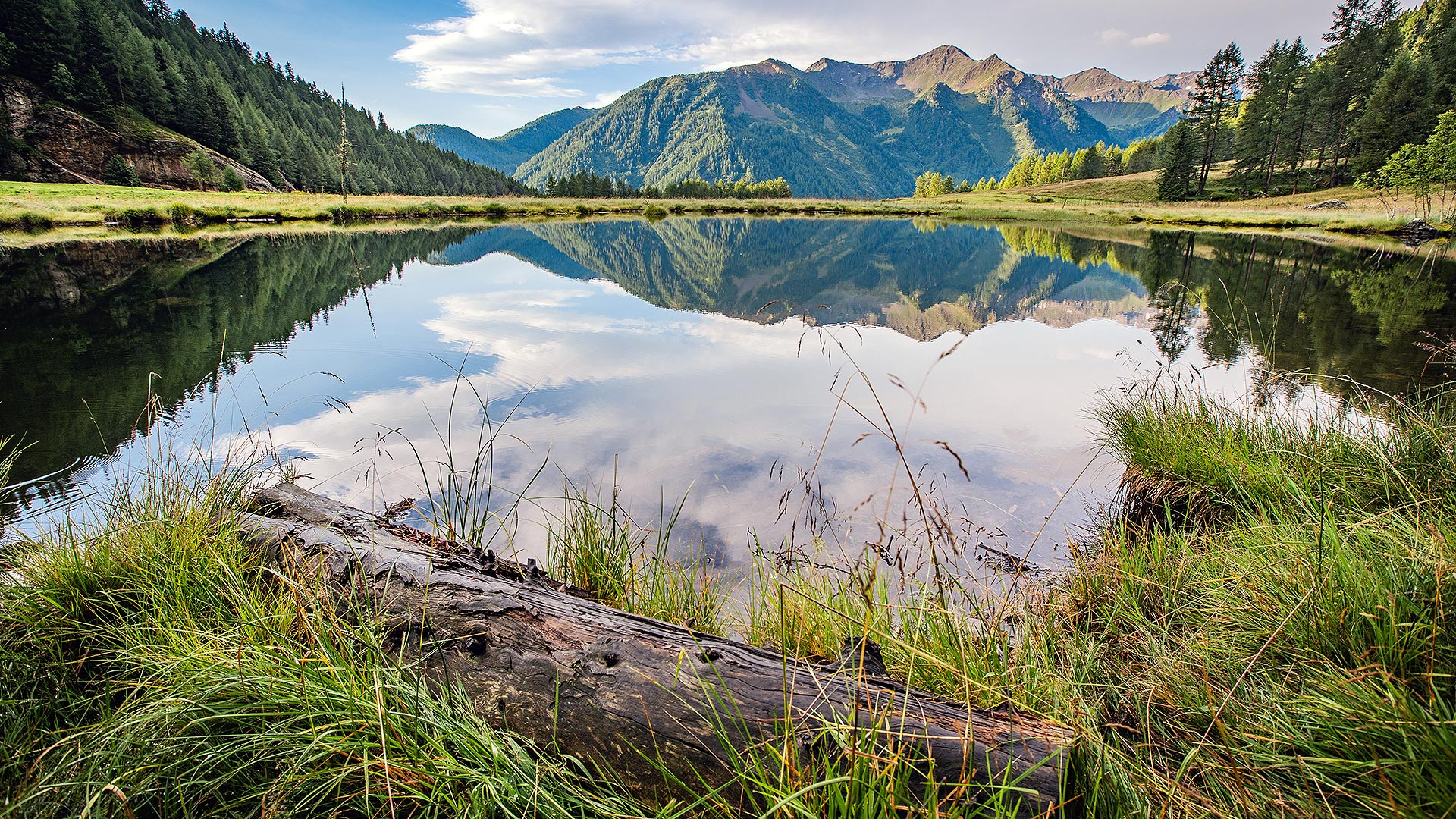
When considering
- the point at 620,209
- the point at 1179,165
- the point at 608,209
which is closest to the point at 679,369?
the point at 608,209

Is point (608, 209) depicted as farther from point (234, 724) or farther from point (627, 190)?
point (234, 724)

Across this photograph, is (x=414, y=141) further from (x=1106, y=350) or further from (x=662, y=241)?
(x=1106, y=350)

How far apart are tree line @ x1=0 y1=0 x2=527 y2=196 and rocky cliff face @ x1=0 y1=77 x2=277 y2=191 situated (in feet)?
5.61

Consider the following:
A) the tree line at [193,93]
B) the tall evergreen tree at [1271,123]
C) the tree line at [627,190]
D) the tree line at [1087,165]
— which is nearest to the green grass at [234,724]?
the tree line at [193,93]

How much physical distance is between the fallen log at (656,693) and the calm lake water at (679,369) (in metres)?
0.91

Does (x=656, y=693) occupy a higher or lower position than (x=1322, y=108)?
lower

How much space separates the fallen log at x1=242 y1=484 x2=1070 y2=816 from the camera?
1.63 m

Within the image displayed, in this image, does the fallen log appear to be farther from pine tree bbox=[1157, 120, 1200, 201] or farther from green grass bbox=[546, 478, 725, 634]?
pine tree bbox=[1157, 120, 1200, 201]

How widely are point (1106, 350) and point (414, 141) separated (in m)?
138

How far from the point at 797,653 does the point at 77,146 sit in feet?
291

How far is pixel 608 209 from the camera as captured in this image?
76.6m

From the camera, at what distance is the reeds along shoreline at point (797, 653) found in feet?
5.02

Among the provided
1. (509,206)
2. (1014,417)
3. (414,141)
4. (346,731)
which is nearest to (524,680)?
(346,731)

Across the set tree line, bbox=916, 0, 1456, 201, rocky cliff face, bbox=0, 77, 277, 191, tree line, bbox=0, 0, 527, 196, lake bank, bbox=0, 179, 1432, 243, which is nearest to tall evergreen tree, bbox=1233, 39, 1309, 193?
tree line, bbox=916, 0, 1456, 201
